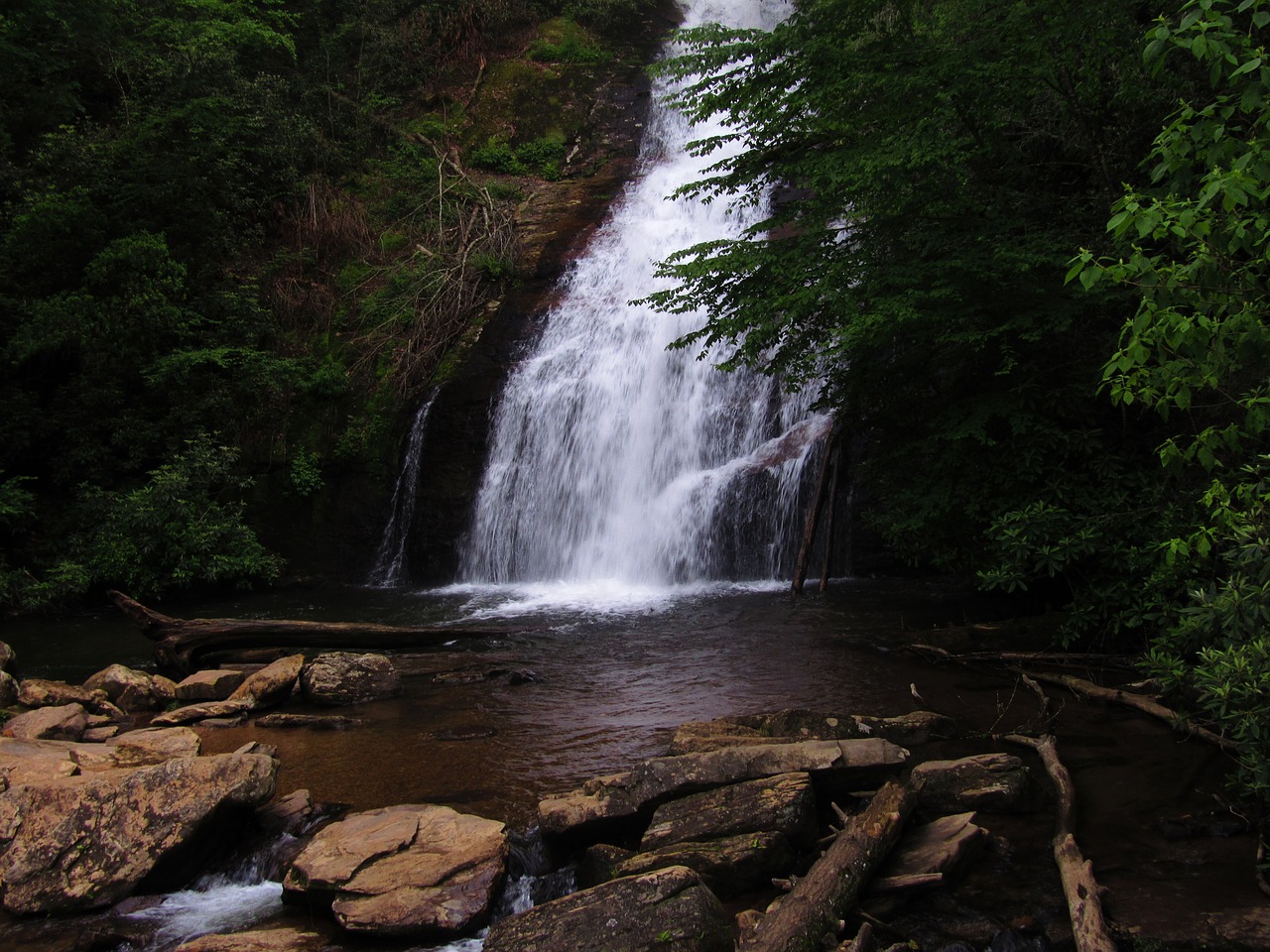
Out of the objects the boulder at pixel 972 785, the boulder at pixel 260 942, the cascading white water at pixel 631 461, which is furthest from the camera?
the cascading white water at pixel 631 461

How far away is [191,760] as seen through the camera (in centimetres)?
477

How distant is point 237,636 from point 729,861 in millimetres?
6419

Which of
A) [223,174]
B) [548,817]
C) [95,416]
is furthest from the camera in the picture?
[223,174]

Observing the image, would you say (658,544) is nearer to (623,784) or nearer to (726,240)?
(726,240)

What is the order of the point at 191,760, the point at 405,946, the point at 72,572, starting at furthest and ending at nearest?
the point at 72,572, the point at 191,760, the point at 405,946

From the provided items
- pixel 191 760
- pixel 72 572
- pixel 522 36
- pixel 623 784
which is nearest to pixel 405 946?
pixel 623 784

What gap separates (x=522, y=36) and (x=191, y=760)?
26384mm

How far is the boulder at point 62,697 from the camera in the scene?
23.0ft

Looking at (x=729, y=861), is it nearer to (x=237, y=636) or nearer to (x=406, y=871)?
(x=406, y=871)

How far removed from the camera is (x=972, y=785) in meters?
4.55

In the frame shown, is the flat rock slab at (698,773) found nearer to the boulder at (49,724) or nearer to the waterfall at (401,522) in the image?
the boulder at (49,724)

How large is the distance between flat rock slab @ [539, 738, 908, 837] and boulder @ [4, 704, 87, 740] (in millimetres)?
4197

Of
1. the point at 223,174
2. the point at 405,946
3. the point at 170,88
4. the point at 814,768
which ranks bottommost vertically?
the point at 405,946

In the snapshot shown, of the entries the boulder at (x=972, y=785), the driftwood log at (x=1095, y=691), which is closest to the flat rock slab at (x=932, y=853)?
the boulder at (x=972, y=785)
